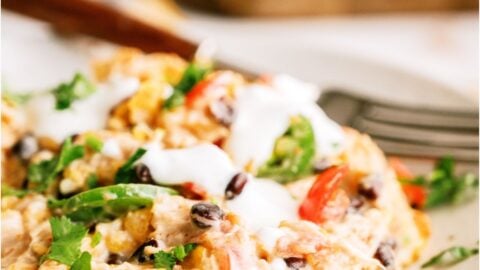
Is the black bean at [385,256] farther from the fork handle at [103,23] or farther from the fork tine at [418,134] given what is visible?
the fork handle at [103,23]

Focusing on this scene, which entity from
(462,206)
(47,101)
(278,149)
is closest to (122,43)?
(47,101)

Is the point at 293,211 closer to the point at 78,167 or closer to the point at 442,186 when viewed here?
the point at 78,167

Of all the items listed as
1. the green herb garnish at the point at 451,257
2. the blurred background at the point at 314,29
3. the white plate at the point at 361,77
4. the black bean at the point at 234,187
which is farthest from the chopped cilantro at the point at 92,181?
the blurred background at the point at 314,29

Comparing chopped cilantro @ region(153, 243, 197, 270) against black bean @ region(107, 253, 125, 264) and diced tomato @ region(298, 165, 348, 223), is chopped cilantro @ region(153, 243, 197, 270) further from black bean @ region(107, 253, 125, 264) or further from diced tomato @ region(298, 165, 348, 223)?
diced tomato @ region(298, 165, 348, 223)

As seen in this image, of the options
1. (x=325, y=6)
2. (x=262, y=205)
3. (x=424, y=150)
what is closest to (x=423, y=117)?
(x=424, y=150)

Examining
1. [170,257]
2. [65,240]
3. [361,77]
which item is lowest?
[65,240]

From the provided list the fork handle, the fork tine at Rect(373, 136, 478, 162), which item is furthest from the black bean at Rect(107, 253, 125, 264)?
the fork handle

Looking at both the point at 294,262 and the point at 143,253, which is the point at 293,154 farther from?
the point at 143,253
